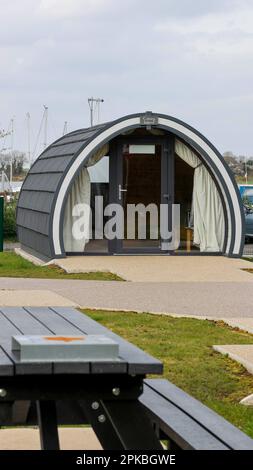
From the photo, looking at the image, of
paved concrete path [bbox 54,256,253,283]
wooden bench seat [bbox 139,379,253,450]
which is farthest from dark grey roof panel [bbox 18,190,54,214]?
wooden bench seat [bbox 139,379,253,450]

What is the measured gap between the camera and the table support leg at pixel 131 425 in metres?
4.71

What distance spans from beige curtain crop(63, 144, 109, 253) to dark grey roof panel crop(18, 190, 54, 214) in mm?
480

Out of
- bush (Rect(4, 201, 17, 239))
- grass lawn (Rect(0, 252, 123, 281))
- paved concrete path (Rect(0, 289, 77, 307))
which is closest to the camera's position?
paved concrete path (Rect(0, 289, 77, 307))

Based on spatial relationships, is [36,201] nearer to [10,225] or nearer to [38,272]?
[38,272]

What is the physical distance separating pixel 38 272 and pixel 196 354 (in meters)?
8.95

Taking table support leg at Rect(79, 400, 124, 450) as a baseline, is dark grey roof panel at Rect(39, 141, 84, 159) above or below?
above

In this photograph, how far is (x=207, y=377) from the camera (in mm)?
8945

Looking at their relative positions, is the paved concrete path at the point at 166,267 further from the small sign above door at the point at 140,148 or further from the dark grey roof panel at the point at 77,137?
the dark grey roof panel at the point at 77,137

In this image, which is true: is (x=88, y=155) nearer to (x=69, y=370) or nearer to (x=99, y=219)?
(x=99, y=219)

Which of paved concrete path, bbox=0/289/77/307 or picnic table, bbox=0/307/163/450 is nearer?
picnic table, bbox=0/307/163/450

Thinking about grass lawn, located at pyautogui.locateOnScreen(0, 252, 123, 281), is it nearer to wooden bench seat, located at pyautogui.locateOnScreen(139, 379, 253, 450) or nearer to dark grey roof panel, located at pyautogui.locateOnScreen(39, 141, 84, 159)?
dark grey roof panel, located at pyautogui.locateOnScreen(39, 141, 84, 159)

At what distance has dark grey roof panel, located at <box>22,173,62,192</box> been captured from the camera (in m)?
20.6

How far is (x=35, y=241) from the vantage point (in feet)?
72.7
